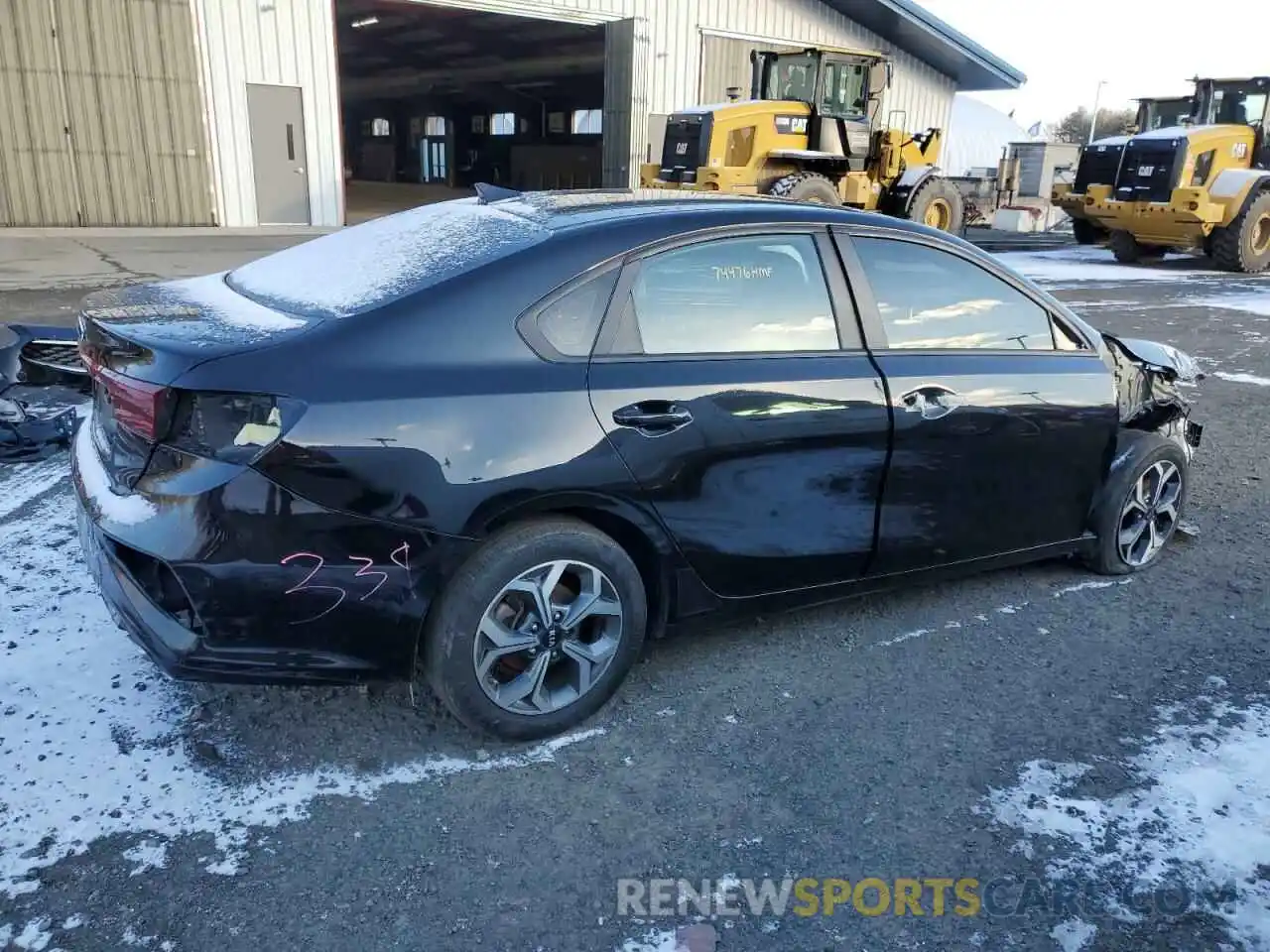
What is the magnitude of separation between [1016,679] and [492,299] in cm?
218

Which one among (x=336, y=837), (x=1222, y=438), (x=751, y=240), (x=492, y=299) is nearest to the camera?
(x=336, y=837)

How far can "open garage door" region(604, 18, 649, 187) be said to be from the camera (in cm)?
2169

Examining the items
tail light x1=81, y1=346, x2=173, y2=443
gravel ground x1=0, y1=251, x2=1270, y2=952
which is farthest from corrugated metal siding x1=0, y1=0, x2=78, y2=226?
tail light x1=81, y1=346, x2=173, y2=443

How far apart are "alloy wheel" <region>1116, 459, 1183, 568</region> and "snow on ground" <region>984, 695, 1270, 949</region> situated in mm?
1194

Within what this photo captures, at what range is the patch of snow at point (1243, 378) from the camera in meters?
8.14

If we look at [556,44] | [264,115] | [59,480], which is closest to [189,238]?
[264,115]

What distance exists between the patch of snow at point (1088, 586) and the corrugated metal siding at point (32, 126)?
1813 cm

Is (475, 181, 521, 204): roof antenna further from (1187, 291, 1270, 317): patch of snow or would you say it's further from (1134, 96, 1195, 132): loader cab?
(1134, 96, 1195, 132): loader cab

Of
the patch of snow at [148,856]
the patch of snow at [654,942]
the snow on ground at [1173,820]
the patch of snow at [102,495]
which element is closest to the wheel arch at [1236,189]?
the snow on ground at [1173,820]

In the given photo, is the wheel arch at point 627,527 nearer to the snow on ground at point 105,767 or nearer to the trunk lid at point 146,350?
the snow on ground at point 105,767

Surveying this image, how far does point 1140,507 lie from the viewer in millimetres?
4230

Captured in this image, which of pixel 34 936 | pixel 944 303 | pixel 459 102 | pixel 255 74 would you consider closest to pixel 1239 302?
pixel 944 303

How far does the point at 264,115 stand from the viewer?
18094mm

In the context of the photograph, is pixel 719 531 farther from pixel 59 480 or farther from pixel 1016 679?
pixel 59 480
